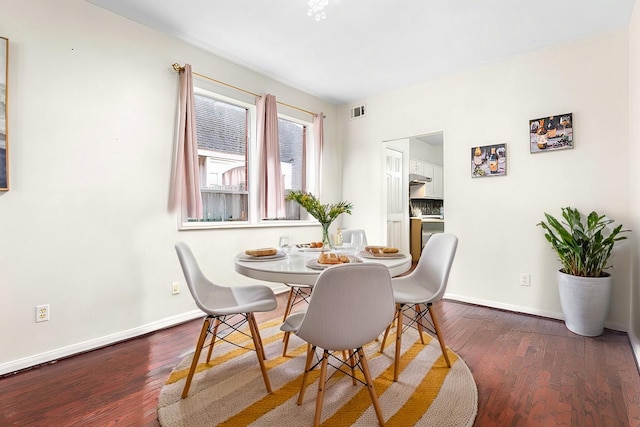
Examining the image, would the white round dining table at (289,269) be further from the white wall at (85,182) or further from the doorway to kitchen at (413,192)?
the doorway to kitchen at (413,192)

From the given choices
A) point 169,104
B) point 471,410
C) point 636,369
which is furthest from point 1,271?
point 636,369

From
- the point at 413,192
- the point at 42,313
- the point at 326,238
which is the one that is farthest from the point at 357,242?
the point at 413,192

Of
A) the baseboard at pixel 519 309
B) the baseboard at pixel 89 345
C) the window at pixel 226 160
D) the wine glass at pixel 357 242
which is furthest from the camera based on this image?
the window at pixel 226 160

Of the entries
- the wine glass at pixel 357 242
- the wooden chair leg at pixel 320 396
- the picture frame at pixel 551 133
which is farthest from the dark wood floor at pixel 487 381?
the picture frame at pixel 551 133

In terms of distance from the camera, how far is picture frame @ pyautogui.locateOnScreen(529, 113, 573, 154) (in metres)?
2.93

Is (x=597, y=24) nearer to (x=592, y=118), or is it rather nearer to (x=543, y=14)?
(x=543, y=14)

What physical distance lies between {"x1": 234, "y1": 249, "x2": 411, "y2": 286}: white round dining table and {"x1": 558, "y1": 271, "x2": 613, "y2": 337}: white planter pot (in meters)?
1.73

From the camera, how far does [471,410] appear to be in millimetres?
1616

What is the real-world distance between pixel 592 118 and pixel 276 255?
10.1 feet

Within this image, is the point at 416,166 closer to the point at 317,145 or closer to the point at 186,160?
the point at 317,145

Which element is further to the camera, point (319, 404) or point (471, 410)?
point (471, 410)

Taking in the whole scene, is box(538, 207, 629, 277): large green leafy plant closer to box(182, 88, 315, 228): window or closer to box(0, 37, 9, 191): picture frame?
box(182, 88, 315, 228): window

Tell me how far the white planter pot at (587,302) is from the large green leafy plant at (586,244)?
0.30 feet

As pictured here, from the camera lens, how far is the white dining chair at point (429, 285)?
201 centimetres
